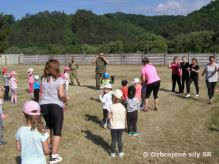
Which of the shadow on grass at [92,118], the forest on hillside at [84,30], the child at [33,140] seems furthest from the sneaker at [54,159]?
the forest on hillside at [84,30]

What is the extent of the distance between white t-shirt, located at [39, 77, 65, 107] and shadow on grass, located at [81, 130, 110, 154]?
2.00 m

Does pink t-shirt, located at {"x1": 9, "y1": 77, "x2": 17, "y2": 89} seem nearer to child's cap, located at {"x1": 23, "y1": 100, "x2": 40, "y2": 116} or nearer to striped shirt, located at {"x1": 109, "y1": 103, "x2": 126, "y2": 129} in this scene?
striped shirt, located at {"x1": 109, "y1": 103, "x2": 126, "y2": 129}

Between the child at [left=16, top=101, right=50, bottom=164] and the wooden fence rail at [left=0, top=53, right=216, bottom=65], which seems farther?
the wooden fence rail at [left=0, top=53, right=216, bottom=65]

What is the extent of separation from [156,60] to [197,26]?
65.4 meters

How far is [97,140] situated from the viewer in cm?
989

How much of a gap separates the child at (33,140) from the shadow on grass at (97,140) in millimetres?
3709

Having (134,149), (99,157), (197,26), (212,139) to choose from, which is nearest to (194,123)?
(212,139)

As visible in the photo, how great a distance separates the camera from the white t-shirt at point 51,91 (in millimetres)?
7590

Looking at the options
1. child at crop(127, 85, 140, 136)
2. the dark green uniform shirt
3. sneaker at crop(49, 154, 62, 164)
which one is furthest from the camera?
the dark green uniform shirt

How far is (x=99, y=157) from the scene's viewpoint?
847 cm

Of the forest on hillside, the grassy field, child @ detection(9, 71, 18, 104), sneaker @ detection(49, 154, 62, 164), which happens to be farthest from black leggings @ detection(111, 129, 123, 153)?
the forest on hillside

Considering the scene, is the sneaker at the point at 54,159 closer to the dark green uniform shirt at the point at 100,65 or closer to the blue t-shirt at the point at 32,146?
the blue t-shirt at the point at 32,146

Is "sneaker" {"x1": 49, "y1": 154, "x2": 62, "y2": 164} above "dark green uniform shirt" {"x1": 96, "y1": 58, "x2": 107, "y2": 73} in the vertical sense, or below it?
below

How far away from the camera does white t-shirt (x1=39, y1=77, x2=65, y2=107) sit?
759cm
